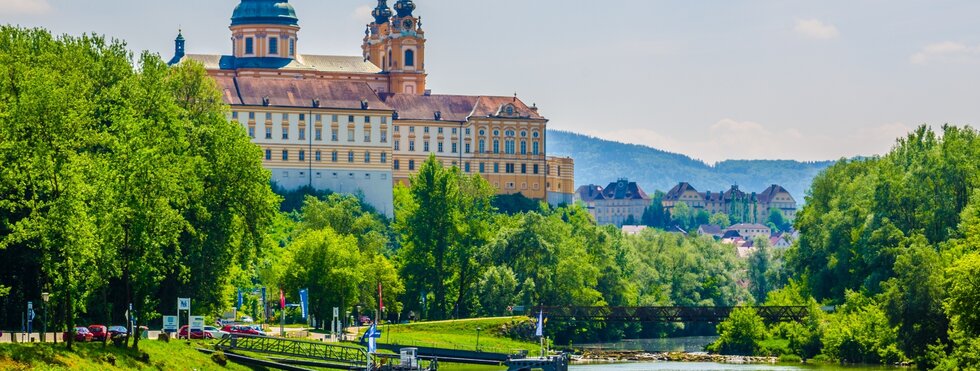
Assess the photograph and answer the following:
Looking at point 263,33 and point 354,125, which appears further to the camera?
point 263,33

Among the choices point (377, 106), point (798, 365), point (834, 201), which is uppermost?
point (377, 106)

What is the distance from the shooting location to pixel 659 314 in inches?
4439

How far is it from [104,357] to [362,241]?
6949 cm

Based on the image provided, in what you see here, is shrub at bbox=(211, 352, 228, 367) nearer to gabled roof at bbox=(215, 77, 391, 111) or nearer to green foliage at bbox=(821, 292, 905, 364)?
green foliage at bbox=(821, 292, 905, 364)

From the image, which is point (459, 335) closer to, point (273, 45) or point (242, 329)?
point (242, 329)

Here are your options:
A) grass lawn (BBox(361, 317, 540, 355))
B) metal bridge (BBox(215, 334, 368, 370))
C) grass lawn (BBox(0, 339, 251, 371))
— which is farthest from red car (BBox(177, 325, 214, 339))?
grass lawn (BBox(361, 317, 540, 355))

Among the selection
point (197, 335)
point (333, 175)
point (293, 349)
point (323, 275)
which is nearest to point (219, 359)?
point (293, 349)

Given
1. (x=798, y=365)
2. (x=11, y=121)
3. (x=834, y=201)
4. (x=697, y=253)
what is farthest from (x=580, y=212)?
(x=11, y=121)

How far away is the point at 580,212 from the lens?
144 m

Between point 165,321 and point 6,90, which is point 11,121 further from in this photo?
point 165,321

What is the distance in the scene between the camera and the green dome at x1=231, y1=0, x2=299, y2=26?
632ft

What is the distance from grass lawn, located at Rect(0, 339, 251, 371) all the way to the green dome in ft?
413

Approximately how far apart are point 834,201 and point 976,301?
5122 centimetres

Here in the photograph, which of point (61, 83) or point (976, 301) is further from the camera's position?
point (61, 83)
